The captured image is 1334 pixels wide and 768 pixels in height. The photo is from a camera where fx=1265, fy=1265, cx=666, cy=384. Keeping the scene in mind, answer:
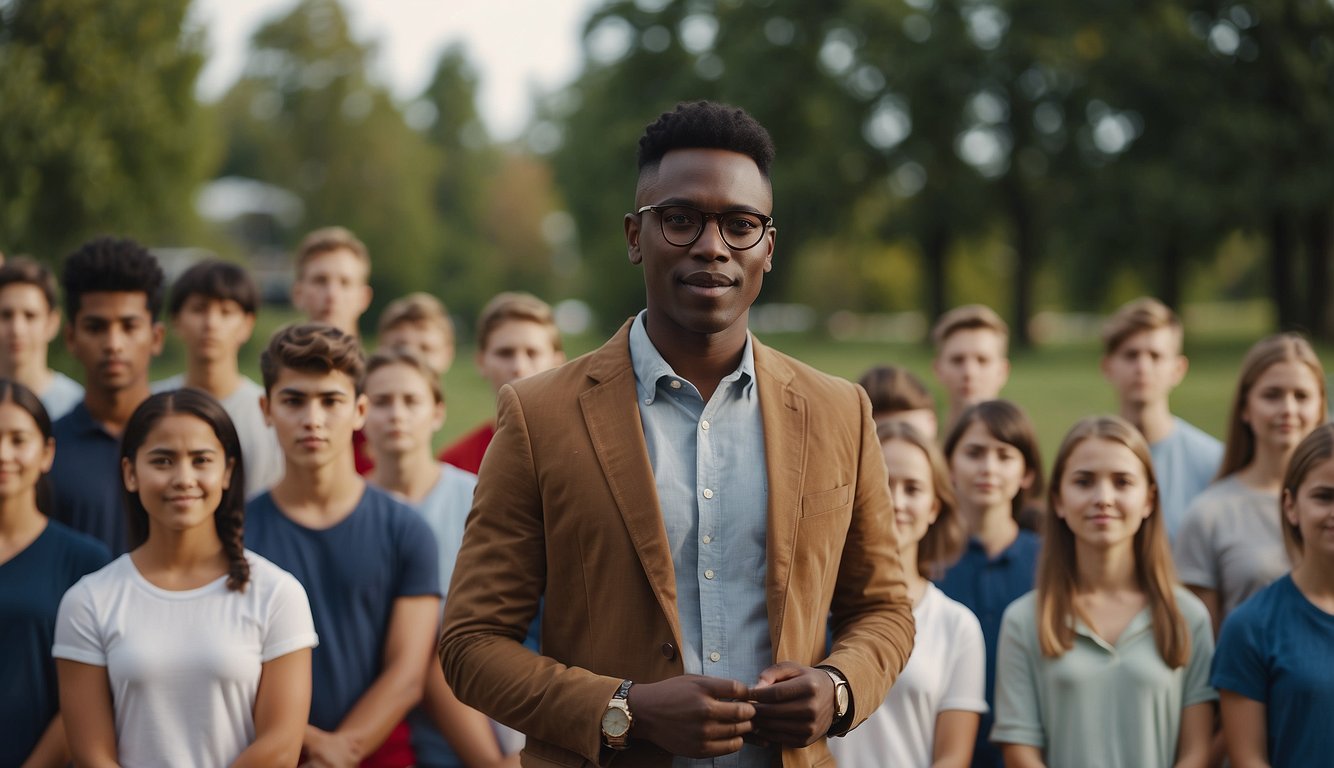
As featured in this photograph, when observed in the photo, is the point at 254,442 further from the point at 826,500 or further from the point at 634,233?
the point at 826,500

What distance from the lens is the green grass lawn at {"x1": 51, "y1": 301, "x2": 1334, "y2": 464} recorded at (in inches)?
766

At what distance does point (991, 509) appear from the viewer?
16.1 ft

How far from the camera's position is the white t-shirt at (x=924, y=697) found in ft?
13.4

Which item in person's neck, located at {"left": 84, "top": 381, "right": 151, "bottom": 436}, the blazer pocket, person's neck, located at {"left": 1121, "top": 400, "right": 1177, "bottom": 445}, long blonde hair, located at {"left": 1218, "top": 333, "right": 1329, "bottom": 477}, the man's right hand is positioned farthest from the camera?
person's neck, located at {"left": 1121, "top": 400, "right": 1177, "bottom": 445}

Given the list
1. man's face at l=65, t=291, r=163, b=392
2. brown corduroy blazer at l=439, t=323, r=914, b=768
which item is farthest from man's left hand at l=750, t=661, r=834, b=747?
man's face at l=65, t=291, r=163, b=392

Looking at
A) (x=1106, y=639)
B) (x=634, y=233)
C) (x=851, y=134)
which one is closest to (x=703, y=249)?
(x=634, y=233)

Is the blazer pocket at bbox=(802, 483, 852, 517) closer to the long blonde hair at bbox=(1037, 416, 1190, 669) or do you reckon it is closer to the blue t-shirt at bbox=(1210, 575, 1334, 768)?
the long blonde hair at bbox=(1037, 416, 1190, 669)

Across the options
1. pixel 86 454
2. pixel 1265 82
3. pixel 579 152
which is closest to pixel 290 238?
pixel 579 152

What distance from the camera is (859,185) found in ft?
119

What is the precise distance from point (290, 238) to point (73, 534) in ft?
151

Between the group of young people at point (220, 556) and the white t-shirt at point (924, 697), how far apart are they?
121cm

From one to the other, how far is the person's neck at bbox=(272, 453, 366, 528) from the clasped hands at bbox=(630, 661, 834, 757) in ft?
6.91

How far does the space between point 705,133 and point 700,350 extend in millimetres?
444

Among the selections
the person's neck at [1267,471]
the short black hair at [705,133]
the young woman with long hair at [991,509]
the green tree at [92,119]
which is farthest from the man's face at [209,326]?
the green tree at [92,119]
